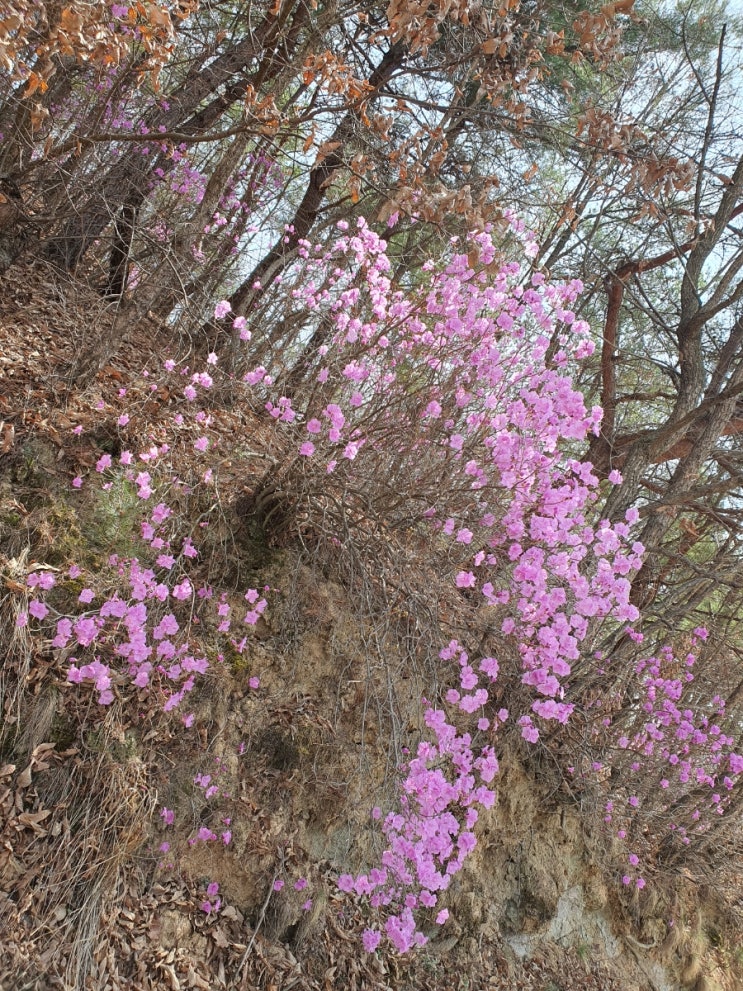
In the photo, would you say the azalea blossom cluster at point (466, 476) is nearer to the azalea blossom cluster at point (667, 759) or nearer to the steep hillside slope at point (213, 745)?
the steep hillside slope at point (213, 745)

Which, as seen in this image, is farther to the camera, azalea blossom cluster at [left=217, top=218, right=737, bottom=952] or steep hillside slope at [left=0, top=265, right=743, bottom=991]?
azalea blossom cluster at [left=217, top=218, right=737, bottom=952]

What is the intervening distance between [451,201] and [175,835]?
3076mm

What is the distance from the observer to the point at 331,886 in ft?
12.8

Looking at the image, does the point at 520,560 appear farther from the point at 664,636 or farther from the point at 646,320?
the point at 646,320

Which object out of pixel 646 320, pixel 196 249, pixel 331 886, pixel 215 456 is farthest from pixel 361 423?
pixel 646 320

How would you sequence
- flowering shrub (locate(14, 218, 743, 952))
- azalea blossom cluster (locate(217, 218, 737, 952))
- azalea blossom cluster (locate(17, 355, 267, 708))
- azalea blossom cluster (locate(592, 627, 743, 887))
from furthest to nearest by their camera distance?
azalea blossom cluster (locate(592, 627, 743, 887)), azalea blossom cluster (locate(217, 218, 737, 952)), flowering shrub (locate(14, 218, 743, 952)), azalea blossom cluster (locate(17, 355, 267, 708))

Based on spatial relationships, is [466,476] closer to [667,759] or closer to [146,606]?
[146,606]

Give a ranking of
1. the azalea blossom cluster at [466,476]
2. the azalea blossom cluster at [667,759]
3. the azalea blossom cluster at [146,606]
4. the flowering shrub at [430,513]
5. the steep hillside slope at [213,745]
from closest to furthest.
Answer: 1. the steep hillside slope at [213,745]
2. the azalea blossom cluster at [146,606]
3. the flowering shrub at [430,513]
4. the azalea blossom cluster at [466,476]
5. the azalea blossom cluster at [667,759]

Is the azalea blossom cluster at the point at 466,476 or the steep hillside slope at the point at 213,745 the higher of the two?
the azalea blossom cluster at the point at 466,476

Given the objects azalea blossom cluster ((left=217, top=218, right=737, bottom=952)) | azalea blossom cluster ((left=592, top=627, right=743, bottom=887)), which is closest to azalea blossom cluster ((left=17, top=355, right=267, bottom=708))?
azalea blossom cluster ((left=217, top=218, right=737, bottom=952))

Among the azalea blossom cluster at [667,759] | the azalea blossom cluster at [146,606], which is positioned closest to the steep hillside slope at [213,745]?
the azalea blossom cluster at [146,606]

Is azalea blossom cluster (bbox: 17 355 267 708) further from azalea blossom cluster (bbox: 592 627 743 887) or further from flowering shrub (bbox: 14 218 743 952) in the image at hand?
azalea blossom cluster (bbox: 592 627 743 887)

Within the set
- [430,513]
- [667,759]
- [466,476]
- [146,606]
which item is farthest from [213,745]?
[667,759]

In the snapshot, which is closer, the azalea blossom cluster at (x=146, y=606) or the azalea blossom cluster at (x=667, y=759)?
the azalea blossom cluster at (x=146, y=606)
